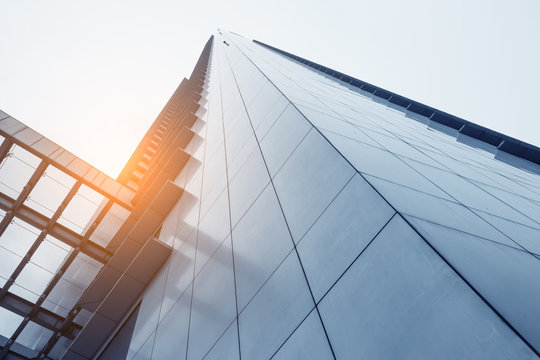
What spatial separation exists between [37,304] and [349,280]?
1682 centimetres

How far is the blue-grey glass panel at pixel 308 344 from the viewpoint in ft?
11.4

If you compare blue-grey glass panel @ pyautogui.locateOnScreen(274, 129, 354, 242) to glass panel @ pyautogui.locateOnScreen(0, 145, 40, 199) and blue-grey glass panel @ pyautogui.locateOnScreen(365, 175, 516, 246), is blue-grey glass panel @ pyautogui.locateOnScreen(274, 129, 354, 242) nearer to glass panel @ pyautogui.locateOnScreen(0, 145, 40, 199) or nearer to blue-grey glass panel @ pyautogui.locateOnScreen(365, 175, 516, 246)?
blue-grey glass panel @ pyautogui.locateOnScreen(365, 175, 516, 246)

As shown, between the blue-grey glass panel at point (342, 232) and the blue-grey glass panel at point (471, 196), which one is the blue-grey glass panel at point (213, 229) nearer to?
the blue-grey glass panel at point (342, 232)

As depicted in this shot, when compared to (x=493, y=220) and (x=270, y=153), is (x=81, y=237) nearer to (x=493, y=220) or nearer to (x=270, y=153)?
(x=270, y=153)

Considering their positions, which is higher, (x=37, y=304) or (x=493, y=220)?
(x=493, y=220)

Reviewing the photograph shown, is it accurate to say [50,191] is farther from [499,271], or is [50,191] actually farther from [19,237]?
[499,271]

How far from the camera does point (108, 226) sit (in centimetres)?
1789

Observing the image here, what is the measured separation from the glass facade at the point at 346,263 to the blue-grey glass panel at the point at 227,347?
3 centimetres

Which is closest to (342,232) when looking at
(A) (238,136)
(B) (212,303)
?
(B) (212,303)

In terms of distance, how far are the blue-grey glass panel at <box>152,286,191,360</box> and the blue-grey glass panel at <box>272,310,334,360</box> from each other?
350cm

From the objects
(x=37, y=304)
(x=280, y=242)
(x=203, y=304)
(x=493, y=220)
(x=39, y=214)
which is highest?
(x=493, y=220)

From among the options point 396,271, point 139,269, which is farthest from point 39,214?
point 396,271

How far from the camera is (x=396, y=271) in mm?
3168

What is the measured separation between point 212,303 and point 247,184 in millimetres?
2474
